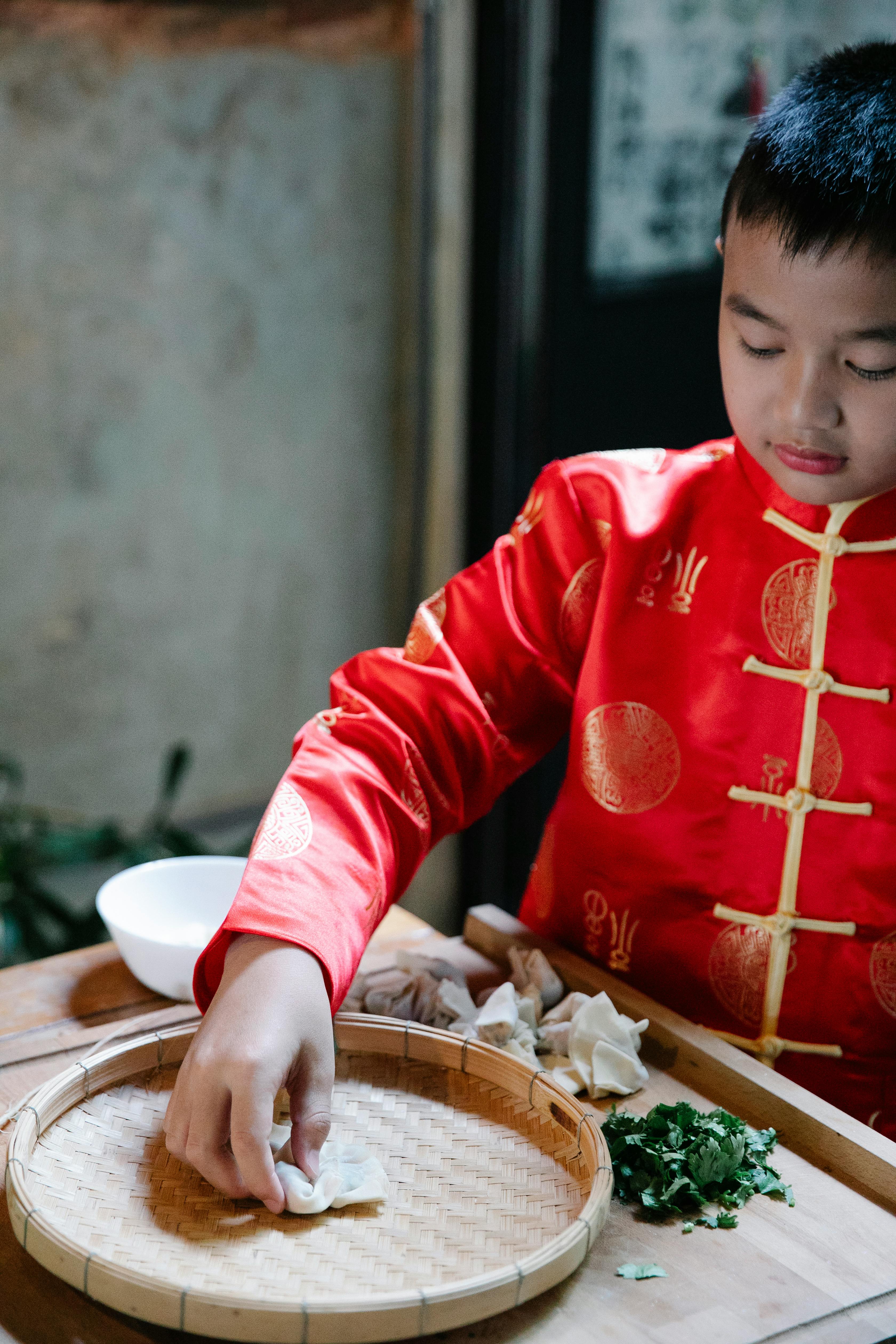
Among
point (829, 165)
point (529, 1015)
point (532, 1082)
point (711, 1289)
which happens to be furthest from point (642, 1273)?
point (829, 165)

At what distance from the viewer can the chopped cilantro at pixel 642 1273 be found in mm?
684

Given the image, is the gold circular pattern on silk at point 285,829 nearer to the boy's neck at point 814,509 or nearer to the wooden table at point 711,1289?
the wooden table at point 711,1289

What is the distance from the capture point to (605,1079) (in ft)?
2.85

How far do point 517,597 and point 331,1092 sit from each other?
0.49m

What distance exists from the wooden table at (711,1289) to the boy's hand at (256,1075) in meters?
0.10

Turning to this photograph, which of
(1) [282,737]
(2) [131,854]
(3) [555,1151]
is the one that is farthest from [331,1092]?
(1) [282,737]

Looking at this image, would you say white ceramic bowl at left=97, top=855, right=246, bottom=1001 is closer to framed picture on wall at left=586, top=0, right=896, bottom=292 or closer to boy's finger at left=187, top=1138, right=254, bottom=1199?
boy's finger at left=187, top=1138, right=254, bottom=1199

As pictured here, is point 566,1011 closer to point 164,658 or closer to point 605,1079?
point 605,1079

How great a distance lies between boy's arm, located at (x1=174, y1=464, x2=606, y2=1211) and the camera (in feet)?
2.49

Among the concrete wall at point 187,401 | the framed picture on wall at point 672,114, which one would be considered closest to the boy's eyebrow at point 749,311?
the framed picture on wall at point 672,114

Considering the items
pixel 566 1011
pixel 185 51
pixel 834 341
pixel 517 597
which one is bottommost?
pixel 566 1011

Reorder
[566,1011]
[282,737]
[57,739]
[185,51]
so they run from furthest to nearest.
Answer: [282,737] → [57,739] → [185,51] → [566,1011]

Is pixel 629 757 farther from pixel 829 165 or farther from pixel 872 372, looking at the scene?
pixel 829 165

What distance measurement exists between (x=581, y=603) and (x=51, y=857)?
1.19 metres
